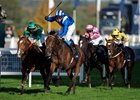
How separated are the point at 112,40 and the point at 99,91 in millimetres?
2092

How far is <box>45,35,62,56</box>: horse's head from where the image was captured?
1822 centimetres

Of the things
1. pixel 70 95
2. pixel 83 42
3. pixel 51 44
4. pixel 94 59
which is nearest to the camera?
pixel 51 44

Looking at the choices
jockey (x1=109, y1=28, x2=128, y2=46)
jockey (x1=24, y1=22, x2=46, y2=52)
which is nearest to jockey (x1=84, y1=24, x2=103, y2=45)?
jockey (x1=109, y1=28, x2=128, y2=46)

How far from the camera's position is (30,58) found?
750 inches

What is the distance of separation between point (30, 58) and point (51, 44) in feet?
3.29

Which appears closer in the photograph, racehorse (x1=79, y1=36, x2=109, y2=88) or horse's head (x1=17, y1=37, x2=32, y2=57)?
horse's head (x1=17, y1=37, x2=32, y2=57)

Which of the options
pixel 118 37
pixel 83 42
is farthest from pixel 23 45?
pixel 118 37

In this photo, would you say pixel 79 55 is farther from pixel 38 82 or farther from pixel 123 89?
pixel 38 82

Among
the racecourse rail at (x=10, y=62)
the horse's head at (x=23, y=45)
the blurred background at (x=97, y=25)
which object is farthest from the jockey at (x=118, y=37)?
the horse's head at (x=23, y=45)

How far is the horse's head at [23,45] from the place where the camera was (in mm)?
18416

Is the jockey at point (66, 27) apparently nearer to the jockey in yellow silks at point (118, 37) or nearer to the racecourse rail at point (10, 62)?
the racecourse rail at point (10, 62)

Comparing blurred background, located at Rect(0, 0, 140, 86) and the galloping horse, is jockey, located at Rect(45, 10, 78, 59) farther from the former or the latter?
blurred background, located at Rect(0, 0, 140, 86)

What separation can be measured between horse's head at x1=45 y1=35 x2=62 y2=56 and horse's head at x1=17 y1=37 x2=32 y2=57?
0.67m

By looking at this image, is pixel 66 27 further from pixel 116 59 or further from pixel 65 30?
pixel 116 59
